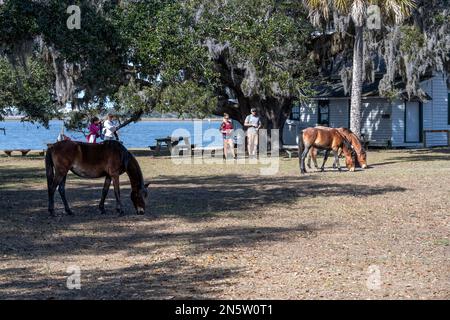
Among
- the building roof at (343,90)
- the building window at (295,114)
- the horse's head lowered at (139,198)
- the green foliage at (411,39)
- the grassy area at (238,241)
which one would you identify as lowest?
the grassy area at (238,241)

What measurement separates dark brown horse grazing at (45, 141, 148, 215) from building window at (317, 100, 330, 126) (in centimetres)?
2685

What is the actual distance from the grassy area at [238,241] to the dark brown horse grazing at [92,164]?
47 centimetres

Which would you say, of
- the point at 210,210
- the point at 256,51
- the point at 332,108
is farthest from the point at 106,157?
the point at 332,108

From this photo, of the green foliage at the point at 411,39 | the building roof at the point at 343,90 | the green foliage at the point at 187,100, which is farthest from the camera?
the building roof at the point at 343,90

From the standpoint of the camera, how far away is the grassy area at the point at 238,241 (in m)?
7.91

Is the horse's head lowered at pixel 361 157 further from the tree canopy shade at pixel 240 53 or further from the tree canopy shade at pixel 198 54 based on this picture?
the tree canopy shade at pixel 198 54

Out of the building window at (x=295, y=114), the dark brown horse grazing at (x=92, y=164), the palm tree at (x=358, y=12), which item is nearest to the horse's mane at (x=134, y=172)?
the dark brown horse grazing at (x=92, y=164)

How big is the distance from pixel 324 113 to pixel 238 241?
96.3 feet

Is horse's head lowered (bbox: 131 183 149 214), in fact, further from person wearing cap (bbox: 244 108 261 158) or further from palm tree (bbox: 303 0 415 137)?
person wearing cap (bbox: 244 108 261 158)

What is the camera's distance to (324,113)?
39.5 metres

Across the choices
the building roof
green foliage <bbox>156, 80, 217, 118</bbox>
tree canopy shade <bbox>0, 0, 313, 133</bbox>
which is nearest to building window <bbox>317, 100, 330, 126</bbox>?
the building roof

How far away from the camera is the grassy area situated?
7910 mm

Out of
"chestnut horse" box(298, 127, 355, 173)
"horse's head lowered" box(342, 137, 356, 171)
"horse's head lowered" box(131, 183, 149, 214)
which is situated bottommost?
"horse's head lowered" box(131, 183, 149, 214)
